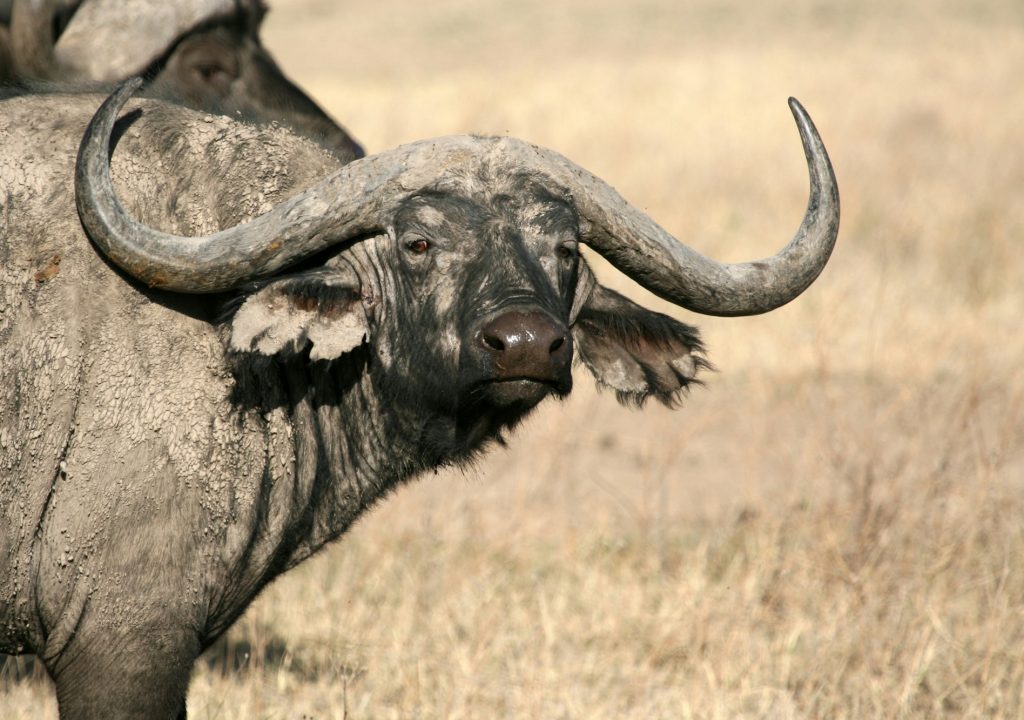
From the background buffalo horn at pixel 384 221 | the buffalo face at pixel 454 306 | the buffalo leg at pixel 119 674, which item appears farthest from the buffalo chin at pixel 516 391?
the buffalo leg at pixel 119 674

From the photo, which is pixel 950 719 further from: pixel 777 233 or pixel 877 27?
pixel 877 27

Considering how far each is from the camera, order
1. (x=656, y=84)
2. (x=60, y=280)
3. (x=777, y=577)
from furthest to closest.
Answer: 1. (x=656, y=84)
2. (x=777, y=577)
3. (x=60, y=280)

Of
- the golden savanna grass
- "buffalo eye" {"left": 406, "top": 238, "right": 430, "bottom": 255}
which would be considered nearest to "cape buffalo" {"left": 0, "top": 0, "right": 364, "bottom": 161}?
the golden savanna grass

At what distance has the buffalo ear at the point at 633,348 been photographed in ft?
13.8

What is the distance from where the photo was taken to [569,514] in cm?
710

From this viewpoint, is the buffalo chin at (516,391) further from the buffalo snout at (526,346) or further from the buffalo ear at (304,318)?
the buffalo ear at (304,318)

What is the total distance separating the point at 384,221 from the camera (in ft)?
12.3

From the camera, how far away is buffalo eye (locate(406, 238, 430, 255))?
374 centimetres

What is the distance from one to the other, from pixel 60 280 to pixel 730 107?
16.7m

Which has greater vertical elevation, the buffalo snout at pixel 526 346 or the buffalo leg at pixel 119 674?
the buffalo snout at pixel 526 346

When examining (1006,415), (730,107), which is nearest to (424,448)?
(1006,415)

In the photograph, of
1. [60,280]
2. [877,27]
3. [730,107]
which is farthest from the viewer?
[877,27]

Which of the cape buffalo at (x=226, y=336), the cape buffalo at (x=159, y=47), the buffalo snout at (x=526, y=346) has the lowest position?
the cape buffalo at (x=159, y=47)

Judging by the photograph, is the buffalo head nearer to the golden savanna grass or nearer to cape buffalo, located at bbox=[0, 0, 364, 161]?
the golden savanna grass
